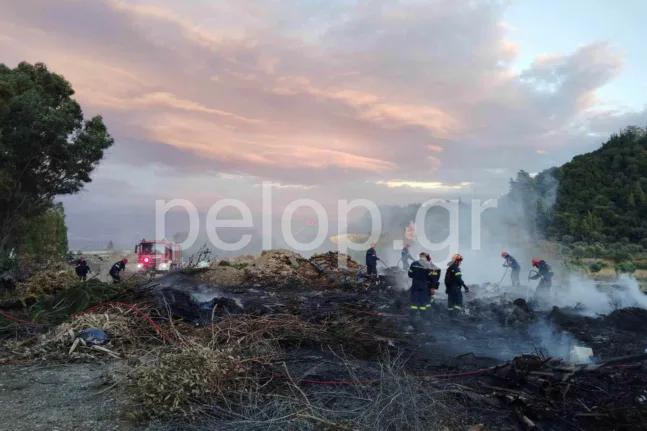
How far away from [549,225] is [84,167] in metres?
25.9

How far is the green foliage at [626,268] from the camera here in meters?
20.3

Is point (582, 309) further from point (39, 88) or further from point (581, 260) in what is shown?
point (39, 88)

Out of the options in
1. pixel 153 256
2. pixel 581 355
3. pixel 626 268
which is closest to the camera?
pixel 581 355

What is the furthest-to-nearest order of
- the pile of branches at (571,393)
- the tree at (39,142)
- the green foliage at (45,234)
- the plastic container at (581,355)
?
the green foliage at (45,234)
the tree at (39,142)
the plastic container at (581,355)
the pile of branches at (571,393)

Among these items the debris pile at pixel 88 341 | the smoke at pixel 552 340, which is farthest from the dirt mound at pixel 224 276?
the smoke at pixel 552 340

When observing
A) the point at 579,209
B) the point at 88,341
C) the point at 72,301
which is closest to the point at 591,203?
the point at 579,209

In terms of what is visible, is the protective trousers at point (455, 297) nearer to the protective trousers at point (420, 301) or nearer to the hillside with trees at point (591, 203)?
the protective trousers at point (420, 301)

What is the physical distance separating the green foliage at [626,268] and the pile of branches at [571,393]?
17970mm

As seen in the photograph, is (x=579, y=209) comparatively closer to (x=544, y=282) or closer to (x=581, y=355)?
(x=544, y=282)

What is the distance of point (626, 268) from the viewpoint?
20688 mm

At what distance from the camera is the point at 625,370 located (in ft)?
17.1

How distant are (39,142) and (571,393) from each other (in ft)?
56.2

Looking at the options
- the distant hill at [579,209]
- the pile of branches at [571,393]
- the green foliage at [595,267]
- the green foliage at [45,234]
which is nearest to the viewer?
the pile of branches at [571,393]

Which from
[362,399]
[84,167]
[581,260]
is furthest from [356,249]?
[362,399]
